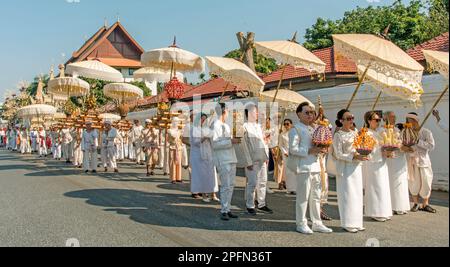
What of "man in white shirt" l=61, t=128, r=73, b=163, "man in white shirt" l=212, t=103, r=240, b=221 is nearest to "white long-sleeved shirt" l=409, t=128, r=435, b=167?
"man in white shirt" l=212, t=103, r=240, b=221

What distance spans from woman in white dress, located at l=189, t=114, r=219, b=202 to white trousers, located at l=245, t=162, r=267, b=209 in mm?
1643

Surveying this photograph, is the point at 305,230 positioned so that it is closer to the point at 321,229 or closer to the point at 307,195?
the point at 321,229

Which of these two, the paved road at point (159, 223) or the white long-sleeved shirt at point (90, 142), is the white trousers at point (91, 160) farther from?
the paved road at point (159, 223)

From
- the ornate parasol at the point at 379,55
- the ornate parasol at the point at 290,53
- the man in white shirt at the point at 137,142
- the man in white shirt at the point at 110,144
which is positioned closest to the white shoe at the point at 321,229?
the ornate parasol at the point at 379,55

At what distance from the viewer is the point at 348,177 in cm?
616

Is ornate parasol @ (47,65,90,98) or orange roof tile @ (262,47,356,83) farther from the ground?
orange roof tile @ (262,47,356,83)

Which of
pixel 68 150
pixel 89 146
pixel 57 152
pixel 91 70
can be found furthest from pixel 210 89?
pixel 89 146

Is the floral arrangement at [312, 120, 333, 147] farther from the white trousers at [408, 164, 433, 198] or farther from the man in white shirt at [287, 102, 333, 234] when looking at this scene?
the white trousers at [408, 164, 433, 198]

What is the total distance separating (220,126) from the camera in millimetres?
6883

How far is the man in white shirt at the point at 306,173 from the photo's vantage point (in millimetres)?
5883

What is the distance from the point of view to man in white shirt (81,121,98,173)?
1399 cm

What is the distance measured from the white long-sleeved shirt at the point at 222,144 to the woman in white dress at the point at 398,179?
9.39 feet

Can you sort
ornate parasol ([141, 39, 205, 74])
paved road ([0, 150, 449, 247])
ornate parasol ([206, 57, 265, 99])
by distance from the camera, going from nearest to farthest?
paved road ([0, 150, 449, 247]) → ornate parasol ([206, 57, 265, 99]) → ornate parasol ([141, 39, 205, 74])
